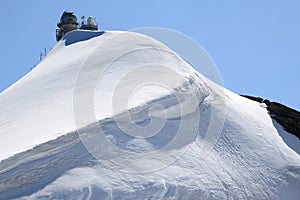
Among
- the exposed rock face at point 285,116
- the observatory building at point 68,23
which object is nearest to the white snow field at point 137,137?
the exposed rock face at point 285,116

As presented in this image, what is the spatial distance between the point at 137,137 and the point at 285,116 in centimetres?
660

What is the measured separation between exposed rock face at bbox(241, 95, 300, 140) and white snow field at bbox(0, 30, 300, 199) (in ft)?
1.57

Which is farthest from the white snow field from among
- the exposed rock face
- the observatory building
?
the observatory building

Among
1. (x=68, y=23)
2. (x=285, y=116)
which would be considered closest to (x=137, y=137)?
(x=285, y=116)

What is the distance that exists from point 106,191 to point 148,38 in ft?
25.9

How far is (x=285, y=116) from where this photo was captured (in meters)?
Answer: 15.5

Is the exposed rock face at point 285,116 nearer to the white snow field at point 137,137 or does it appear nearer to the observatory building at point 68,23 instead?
the white snow field at point 137,137

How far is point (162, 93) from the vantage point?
1198cm

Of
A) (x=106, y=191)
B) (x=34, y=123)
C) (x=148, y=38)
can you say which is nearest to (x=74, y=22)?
(x=148, y=38)

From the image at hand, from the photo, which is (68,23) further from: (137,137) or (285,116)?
(137,137)

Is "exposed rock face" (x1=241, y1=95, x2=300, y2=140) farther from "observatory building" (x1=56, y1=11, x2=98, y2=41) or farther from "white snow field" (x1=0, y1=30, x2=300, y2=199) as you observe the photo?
"observatory building" (x1=56, y1=11, x2=98, y2=41)

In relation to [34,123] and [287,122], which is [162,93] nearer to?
[34,123]

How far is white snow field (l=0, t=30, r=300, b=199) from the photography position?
362 inches

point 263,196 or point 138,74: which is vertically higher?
point 138,74
